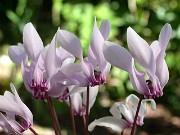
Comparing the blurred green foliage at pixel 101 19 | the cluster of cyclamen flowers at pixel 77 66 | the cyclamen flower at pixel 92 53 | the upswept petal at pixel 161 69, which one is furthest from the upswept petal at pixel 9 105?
the blurred green foliage at pixel 101 19

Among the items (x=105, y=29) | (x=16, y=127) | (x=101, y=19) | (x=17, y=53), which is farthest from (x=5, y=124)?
(x=101, y=19)

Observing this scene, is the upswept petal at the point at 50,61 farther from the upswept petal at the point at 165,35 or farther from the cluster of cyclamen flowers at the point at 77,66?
the upswept petal at the point at 165,35

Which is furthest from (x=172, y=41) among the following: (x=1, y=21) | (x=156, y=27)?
(x=1, y=21)

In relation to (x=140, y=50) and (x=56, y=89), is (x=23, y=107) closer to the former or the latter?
(x=56, y=89)

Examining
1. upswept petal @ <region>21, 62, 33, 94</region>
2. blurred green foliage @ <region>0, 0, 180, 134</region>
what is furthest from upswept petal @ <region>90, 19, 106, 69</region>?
blurred green foliage @ <region>0, 0, 180, 134</region>

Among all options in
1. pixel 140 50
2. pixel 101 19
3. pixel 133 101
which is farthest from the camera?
pixel 101 19

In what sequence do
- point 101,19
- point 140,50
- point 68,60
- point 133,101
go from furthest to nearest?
point 101,19, point 133,101, point 68,60, point 140,50
